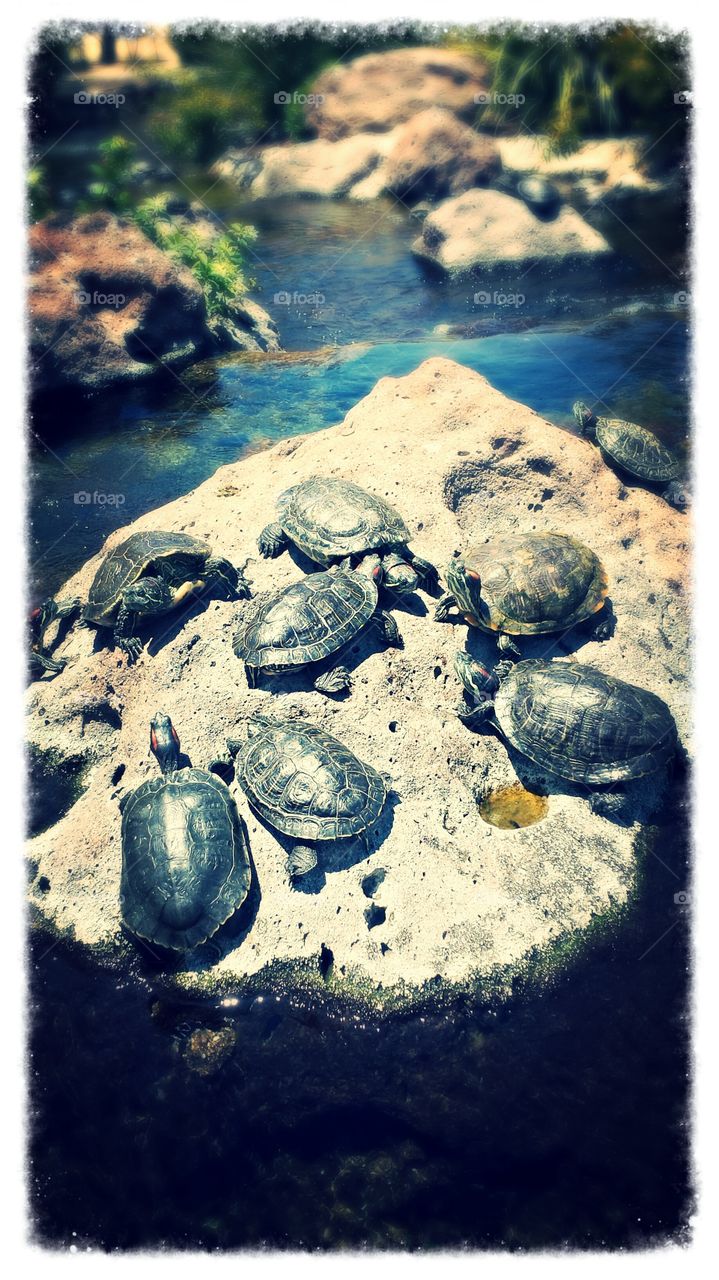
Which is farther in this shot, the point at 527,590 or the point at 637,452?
the point at 637,452

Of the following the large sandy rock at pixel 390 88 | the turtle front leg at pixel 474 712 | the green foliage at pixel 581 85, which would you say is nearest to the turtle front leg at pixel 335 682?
the turtle front leg at pixel 474 712

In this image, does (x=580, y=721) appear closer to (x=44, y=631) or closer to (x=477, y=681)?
(x=477, y=681)

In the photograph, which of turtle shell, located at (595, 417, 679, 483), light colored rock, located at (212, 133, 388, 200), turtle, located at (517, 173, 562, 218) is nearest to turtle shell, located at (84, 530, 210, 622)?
turtle shell, located at (595, 417, 679, 483)

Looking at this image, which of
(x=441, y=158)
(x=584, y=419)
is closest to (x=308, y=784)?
(x=584, y=419)

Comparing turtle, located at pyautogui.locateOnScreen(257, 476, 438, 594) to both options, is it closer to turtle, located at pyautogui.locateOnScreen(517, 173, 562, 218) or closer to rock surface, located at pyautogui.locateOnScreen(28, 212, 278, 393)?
rock surface, located at pyautogui.locateOnScreen(28, 212, 278, 393)

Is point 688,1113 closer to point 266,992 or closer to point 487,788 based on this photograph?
point 487,788

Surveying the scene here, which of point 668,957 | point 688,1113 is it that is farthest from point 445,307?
point 688,1113

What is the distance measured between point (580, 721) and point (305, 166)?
1284 inches

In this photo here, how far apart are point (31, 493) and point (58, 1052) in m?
11.7

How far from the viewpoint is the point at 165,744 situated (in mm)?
9727

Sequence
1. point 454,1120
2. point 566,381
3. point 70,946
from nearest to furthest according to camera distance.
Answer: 1. point 454,1120
2. point 70,946
3. point 566,381

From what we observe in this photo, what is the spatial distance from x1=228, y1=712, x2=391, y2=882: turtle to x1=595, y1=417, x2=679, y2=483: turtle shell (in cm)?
895

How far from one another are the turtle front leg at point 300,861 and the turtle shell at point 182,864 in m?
0.56

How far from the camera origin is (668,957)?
326 inches
